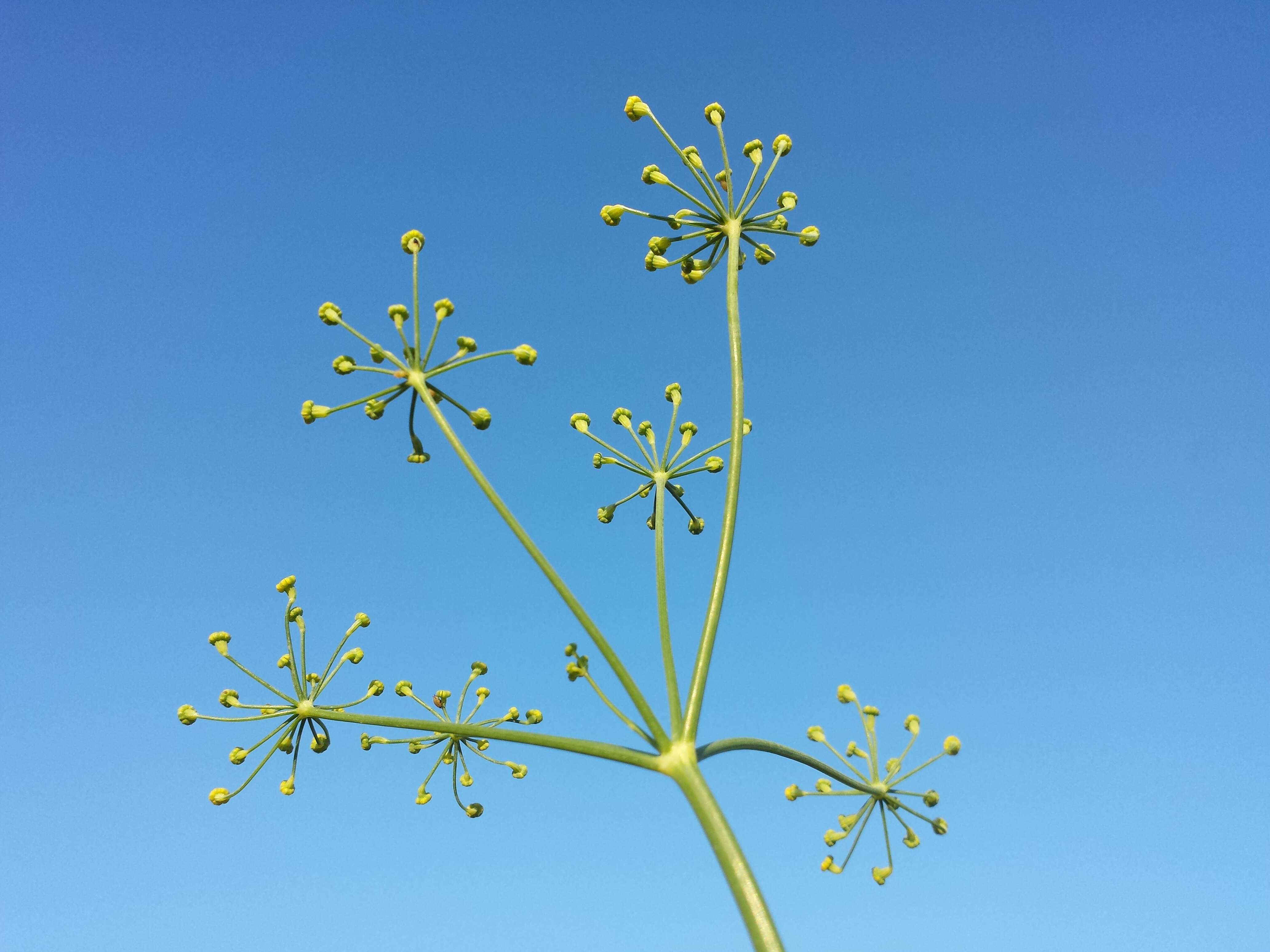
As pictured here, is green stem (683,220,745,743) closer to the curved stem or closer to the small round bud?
the curved stem

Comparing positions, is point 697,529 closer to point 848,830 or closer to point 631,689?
point 848,830

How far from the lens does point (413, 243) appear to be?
525cm

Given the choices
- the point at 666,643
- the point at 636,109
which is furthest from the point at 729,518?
the point at 636,109

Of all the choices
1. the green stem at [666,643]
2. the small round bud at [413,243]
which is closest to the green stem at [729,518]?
the green stem at [666,643]

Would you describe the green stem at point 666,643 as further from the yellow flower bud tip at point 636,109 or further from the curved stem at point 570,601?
the yellow flower bud tip at point 636,109

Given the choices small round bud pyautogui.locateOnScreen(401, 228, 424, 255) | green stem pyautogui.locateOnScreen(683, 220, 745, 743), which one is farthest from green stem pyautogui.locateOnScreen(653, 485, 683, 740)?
small round bud pyautogui.locateOnScreen(401, 228, 424, 255)

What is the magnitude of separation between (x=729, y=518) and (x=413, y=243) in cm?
264

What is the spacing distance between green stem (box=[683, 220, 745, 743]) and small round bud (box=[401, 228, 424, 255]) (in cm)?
198

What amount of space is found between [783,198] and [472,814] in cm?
519

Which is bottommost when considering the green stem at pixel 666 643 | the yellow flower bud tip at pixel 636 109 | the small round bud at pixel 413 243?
the green stem at pixel 666 643

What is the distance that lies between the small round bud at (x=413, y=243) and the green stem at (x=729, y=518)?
1979 mm

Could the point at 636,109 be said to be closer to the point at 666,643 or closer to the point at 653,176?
the point at 653,176

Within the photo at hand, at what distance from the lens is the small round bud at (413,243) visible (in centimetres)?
520

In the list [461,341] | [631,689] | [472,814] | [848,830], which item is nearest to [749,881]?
[631,689]
